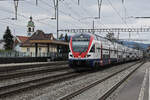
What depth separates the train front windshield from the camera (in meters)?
19.1

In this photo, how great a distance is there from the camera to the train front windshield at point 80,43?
19.1 metres

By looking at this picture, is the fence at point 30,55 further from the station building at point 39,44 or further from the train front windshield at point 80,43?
the train front windshield at point 80,43

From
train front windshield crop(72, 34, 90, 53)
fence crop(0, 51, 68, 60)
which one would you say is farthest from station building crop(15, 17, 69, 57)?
train front windshield crop(72, 34, 90, 53)

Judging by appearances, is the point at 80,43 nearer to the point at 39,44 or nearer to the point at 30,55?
the point at 30,55

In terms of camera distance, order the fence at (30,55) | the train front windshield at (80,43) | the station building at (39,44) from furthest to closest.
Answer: the station building at (39,44) → the fence at (30,55) → the train front windshield at (80,43)

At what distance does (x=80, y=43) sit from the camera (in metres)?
19.3

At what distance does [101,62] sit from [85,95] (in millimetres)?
12171

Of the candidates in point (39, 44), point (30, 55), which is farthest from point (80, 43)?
point (39, 44)

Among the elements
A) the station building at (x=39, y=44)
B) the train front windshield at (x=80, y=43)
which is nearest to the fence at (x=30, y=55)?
the station building at (x=39, y=44)

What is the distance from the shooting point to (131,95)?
973 cm

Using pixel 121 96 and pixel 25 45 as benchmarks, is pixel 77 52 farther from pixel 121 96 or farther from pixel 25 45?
pixel 25 45

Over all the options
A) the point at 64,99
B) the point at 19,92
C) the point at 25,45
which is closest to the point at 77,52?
the point at 19,92

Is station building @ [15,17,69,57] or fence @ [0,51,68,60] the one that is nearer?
fence @ [0,51,68,60]

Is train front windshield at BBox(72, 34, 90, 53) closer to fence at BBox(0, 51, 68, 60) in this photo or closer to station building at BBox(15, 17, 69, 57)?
fence at BBox(0, 51, 68, 60)
